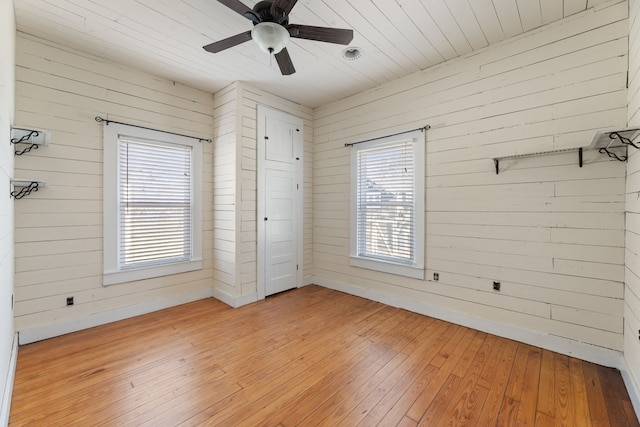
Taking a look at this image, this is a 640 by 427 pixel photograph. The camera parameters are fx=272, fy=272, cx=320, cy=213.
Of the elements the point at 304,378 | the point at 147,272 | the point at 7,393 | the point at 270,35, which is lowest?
the point at 304,378

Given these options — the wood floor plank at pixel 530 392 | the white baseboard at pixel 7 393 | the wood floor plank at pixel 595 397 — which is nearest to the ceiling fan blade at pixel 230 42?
the white baseboard at pixel 7 393

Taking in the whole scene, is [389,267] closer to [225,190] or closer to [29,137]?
[225,190]

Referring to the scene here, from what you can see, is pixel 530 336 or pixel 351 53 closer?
pixel 530 336

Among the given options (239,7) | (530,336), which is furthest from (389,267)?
(239,7)

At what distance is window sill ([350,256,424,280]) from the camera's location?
3.29 metres

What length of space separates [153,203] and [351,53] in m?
2.93

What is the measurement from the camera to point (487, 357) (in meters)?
2.33

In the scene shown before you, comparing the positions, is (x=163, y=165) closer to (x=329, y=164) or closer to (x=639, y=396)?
(x=329, y=164)

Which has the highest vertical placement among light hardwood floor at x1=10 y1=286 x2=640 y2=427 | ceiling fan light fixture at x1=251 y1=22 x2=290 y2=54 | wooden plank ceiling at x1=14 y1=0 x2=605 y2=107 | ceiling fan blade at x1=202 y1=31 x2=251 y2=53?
wooden plank ceiling at x1=14 y1=0 x2=605 y2=107

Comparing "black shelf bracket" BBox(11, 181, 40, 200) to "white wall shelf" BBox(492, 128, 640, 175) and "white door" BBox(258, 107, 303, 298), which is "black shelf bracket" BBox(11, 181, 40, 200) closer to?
"white door" BBox(258, 107, 303, 298)

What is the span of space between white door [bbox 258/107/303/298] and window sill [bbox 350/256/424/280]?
98 centimetres

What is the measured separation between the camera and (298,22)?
2.42 metres

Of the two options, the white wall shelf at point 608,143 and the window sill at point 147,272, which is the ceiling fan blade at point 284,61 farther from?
the window sill at point 147,272

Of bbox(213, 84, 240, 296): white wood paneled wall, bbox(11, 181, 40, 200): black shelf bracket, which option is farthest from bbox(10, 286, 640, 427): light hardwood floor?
bbox(11, 181, 40, 200): black shelf bracket
